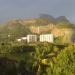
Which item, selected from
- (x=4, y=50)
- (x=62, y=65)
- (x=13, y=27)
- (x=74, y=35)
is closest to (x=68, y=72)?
(x=62, y=65)

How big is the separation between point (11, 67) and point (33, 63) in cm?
350

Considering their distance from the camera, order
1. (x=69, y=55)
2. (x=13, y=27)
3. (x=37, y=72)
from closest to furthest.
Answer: (x=69, y=55), (x=37, y=72), (x=13, y=27)

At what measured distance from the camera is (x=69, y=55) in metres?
37.2

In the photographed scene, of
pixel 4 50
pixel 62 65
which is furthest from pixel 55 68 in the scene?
pixel 4 50

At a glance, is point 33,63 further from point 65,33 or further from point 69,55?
point 65,33

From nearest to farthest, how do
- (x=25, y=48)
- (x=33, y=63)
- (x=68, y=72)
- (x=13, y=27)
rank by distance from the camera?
(x=68, y=72) → (x=33, y=63) → (x=25, y=48) → (x=13, y=27)

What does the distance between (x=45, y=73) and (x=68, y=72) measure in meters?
4.82

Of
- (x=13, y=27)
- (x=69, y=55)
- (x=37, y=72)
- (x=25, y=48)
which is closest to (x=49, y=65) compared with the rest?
(x=37, y=72)

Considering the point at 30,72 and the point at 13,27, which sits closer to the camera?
the point at 30,72

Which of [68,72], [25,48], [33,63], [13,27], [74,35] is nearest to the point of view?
[68,72]

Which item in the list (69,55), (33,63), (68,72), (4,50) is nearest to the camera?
(68,72)

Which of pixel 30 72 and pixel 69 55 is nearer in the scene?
pixel 69 55

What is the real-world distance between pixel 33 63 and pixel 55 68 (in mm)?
7637

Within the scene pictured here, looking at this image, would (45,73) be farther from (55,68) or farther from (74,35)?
(74,35)
